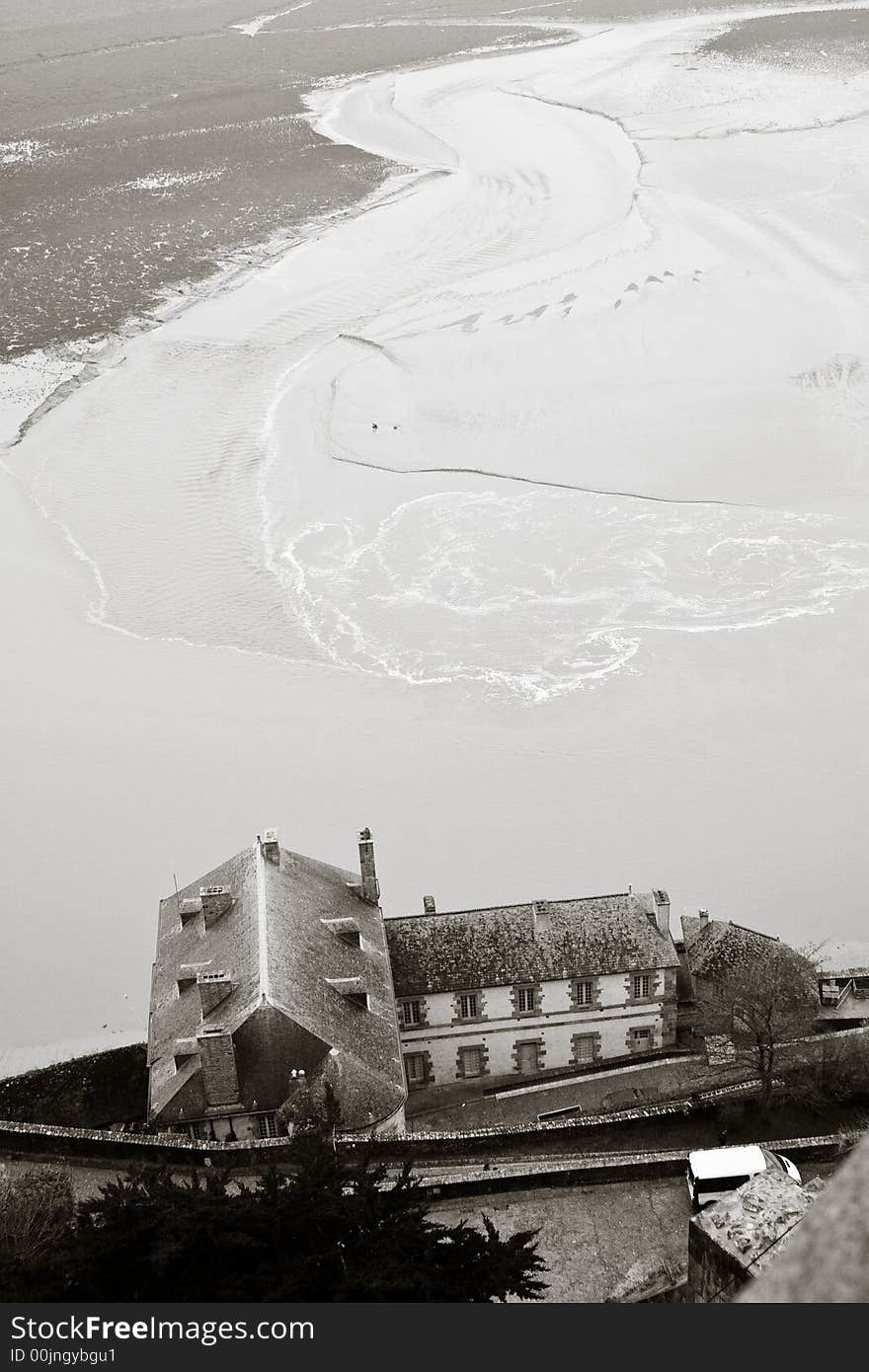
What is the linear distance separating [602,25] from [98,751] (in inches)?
3892

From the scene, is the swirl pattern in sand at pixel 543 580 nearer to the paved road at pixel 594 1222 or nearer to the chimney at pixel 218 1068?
the chimney at pixel 218 1068

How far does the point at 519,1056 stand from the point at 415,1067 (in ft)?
7.17

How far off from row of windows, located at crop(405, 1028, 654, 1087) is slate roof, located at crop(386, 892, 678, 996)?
65.0 inches

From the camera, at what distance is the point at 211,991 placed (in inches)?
942

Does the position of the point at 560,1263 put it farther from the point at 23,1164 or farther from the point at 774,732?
the point at 774,732

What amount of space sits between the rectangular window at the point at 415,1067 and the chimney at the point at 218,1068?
5.31 metres

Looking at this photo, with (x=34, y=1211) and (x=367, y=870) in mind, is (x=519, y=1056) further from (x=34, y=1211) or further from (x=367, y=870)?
(x=34, y=1211)

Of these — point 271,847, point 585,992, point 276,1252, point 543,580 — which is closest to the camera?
point 276,1252

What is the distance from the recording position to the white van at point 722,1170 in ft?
62.5

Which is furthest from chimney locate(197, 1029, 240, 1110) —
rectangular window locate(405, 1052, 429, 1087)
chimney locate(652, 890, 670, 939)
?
chimney locate(652, 890, 670, 939)

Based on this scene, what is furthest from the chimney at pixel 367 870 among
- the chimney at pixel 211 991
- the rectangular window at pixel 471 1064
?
the chimney at pixel 211 991

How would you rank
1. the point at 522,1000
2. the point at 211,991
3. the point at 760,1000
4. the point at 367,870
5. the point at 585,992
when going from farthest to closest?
the point at 367,870 → the point at 585,992 → the point at 522,1000 → the point at 760,1000 → the point at 211,991

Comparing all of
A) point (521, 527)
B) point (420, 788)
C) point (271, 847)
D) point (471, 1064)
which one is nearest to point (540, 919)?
point (471, 1064)

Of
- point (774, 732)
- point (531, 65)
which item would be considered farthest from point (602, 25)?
point (774, 732)
